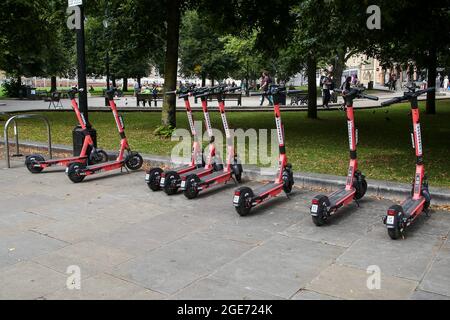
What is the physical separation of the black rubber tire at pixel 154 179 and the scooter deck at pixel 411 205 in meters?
3.50

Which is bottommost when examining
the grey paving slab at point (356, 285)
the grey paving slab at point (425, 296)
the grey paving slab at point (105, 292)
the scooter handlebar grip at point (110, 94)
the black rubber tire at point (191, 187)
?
the grey paving slab at point (105, 292)

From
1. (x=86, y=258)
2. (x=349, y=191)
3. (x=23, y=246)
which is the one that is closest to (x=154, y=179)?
(x=23, y=246)

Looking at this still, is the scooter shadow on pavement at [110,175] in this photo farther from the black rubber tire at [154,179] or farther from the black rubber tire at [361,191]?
the black rubber tire at [361,191]

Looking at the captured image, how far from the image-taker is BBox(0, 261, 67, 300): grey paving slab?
4070 mm

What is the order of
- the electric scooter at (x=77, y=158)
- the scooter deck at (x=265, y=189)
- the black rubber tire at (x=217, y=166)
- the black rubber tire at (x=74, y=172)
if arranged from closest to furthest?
1. the scooter deck at (x=265, y=189)
2. the black rubber tire at (x=217, y=166)
3. the black rubber tire at (x=74, y=172)
4. the electric scooter at (x=77, y=158)

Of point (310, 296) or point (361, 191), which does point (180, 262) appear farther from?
point (361, 191)


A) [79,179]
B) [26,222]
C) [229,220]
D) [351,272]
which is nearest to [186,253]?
[229,220]

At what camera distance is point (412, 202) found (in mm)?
5766

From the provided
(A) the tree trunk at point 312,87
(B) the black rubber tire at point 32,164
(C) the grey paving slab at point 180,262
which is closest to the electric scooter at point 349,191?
(C) the grey paving slab at point 180,262

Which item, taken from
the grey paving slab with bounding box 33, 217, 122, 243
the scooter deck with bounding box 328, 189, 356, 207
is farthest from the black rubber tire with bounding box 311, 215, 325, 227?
the grey paving slab with bounding box 33, 217, 122, 243

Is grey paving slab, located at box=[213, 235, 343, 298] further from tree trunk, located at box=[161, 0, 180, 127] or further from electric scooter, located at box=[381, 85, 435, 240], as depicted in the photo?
tree trunk, located at box=[161, 0, 180, 127]

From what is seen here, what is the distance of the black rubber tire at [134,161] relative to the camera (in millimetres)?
8992

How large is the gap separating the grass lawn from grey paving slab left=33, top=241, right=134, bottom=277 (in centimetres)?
421

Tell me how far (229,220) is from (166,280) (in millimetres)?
1877
